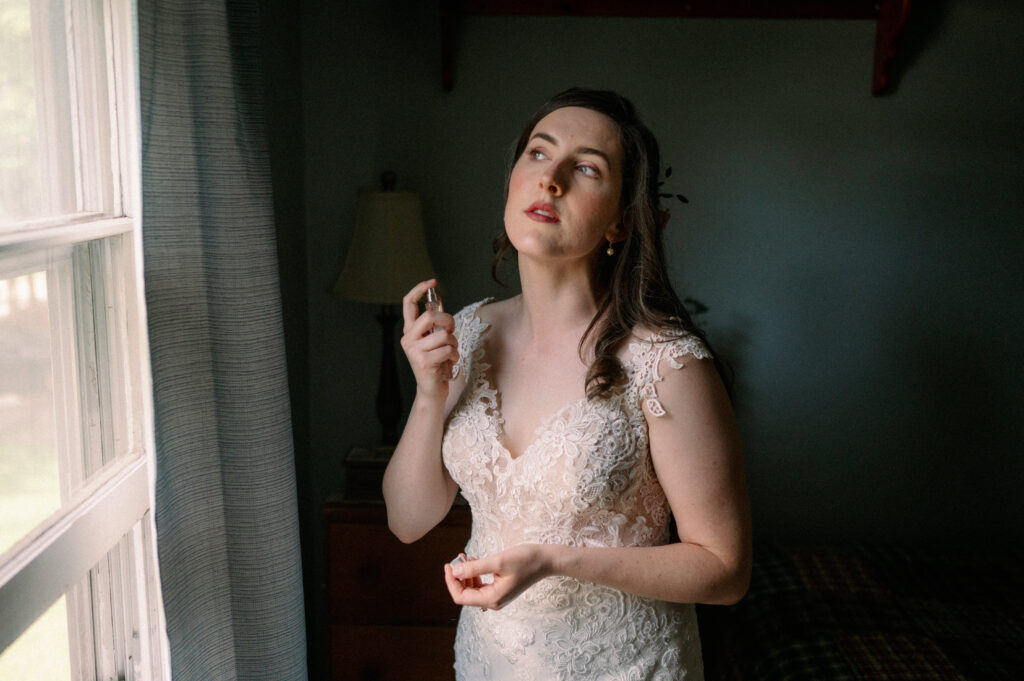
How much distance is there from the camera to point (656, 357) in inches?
50.2

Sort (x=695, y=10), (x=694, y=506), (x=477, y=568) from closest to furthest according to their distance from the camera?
1. (x=477, y=568)
2. (x=694, y=506)
3. (x=695, y=10)

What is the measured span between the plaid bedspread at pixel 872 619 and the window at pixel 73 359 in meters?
1.27

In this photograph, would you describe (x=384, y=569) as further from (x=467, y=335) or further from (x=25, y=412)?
(x=25, y=412)

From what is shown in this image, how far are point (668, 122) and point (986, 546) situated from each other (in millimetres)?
1593

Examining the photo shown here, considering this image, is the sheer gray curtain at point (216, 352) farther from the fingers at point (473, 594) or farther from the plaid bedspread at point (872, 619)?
the plaid bedspread at point (872, 619)

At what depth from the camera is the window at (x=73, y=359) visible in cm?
105

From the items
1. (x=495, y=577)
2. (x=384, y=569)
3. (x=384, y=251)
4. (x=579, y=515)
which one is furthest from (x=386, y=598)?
(x=495, y=577)

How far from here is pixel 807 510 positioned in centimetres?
268

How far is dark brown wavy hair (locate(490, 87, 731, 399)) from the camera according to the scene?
1.33 metres

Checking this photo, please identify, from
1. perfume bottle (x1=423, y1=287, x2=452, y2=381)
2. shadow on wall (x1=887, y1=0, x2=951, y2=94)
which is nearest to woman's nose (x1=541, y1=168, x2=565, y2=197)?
perfume bottle (x1=423, y1=287, x2=452, y2=381)

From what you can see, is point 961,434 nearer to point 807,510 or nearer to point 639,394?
point 807,510

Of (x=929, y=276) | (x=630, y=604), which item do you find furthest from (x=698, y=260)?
(x=630, y=604)

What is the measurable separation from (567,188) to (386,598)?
1285 millimetres

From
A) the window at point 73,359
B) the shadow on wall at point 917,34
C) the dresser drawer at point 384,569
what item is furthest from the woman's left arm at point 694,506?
the shadow on wall at point 917,34
